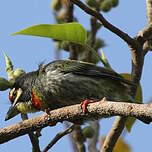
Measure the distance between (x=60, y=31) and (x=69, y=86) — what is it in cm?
104

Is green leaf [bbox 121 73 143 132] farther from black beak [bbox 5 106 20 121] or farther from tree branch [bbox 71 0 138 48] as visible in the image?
black beak [bbox 5 106 20 121]

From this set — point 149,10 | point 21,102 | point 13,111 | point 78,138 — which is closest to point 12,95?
point 21,102

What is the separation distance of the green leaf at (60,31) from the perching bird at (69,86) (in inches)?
31.1

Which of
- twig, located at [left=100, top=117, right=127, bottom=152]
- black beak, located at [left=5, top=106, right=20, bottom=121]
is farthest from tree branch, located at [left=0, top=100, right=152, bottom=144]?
black beak, located at [left=5, top=106, right=20, bottom=121]

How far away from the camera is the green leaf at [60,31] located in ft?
11.6

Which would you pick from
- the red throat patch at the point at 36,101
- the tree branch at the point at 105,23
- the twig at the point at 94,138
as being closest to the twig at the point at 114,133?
the twig at the point at 94,138

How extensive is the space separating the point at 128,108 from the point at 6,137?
3.31 feet

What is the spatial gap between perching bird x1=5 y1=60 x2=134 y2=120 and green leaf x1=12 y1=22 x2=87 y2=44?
79 centimetres

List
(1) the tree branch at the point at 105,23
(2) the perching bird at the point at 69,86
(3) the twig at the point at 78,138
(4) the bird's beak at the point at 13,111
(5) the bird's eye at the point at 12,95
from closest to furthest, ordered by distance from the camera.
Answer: (1) the tree branch at the point at 105,23 < (3) the twig at the point at 78,138 < (2) the perching bird at the point at 69,86 < (4) the bird's beak at the point at 13,111 < (5) the bird's eye at the point at 12,95

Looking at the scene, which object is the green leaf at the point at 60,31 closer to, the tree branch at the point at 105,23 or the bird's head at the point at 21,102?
Result: the tree branch at the point at 105,23

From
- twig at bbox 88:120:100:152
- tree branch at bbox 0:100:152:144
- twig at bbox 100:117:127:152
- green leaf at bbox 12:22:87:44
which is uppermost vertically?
green leaf at bbox 12:22:87:44

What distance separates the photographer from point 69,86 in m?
4.59

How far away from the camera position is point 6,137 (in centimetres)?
325

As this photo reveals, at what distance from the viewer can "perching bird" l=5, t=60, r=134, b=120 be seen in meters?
4.51
